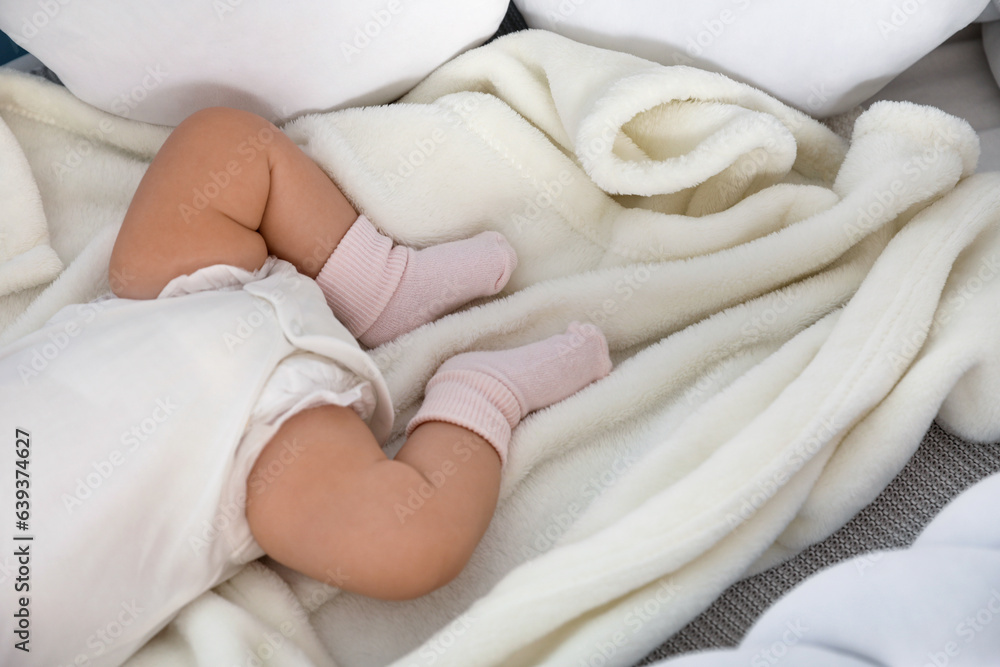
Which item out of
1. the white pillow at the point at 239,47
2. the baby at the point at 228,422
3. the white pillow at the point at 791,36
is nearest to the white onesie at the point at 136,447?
the baby at the point at 228,422

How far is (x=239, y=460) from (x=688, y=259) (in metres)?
0.53

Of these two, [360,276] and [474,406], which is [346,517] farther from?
[360,276]

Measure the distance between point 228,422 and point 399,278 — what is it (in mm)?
250

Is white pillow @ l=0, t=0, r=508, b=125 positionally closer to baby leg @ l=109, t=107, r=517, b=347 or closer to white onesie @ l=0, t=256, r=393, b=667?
baby leg @ l=109, t=107, r=517, b=347

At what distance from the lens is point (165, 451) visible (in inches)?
25.6

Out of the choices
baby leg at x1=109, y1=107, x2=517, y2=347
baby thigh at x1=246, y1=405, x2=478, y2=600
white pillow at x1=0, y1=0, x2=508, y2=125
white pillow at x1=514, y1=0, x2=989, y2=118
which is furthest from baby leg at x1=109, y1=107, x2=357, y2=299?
white pillow at x1=514, y1=0, x2=989, y2=118

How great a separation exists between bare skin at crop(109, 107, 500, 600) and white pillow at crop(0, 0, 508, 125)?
11cm

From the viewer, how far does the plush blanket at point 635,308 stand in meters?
0.61

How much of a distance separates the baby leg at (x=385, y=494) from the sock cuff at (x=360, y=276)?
0.46ft

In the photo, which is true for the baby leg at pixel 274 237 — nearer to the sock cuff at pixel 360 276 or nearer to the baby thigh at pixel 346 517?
the sock cuff at pixel 360 276

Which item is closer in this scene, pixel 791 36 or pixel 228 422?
pixel 228 422

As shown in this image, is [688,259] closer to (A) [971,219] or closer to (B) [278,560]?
(A) [971,219]

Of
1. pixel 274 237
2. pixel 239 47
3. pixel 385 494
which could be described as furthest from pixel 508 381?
pixel 239 47

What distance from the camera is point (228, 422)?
673 mm
